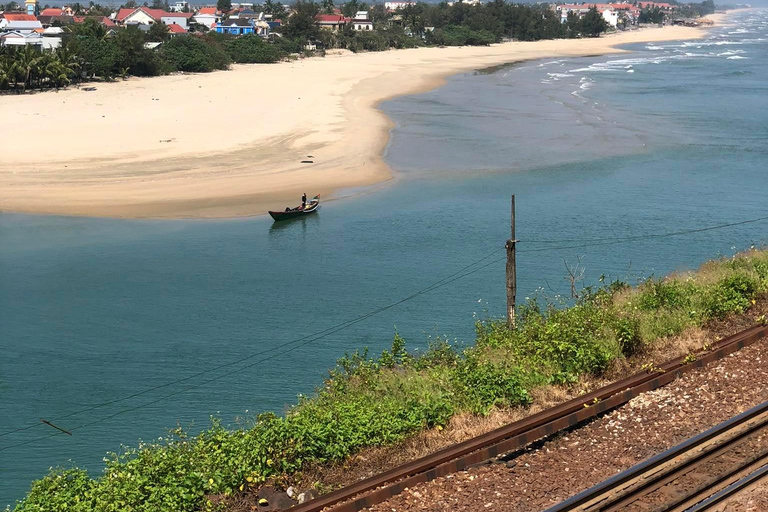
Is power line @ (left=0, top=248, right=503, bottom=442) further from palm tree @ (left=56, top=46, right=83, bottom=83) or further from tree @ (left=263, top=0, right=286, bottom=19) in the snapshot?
tree @ (left=263, top=0, right=286, bottom=19)

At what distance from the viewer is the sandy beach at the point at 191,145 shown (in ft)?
128

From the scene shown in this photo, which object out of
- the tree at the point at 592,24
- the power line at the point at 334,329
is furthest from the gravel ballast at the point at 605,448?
the tree at the point at 592,24

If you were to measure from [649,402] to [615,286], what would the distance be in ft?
27.2

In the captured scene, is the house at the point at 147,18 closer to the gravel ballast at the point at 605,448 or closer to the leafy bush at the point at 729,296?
the leafy bush at the point at 729,296

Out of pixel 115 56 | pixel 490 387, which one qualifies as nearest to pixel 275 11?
pixel 115 56

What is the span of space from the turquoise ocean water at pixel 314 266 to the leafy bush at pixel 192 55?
34434mm

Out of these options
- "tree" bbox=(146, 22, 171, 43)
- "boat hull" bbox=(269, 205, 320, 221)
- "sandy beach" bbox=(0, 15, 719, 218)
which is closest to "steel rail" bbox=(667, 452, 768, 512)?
"boat hull" bbox=(269, 205, 320, 221)

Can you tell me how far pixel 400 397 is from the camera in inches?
603

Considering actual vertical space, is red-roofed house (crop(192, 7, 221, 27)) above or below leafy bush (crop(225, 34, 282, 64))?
above

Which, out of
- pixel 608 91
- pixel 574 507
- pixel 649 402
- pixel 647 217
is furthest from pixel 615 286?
pixel 608 91

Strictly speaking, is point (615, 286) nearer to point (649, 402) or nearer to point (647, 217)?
point (649, 402)

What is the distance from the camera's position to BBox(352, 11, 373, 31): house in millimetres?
140075

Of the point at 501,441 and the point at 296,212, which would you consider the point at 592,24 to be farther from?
the point at 501,441

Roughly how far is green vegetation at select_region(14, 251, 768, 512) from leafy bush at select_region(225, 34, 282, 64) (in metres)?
78.0
